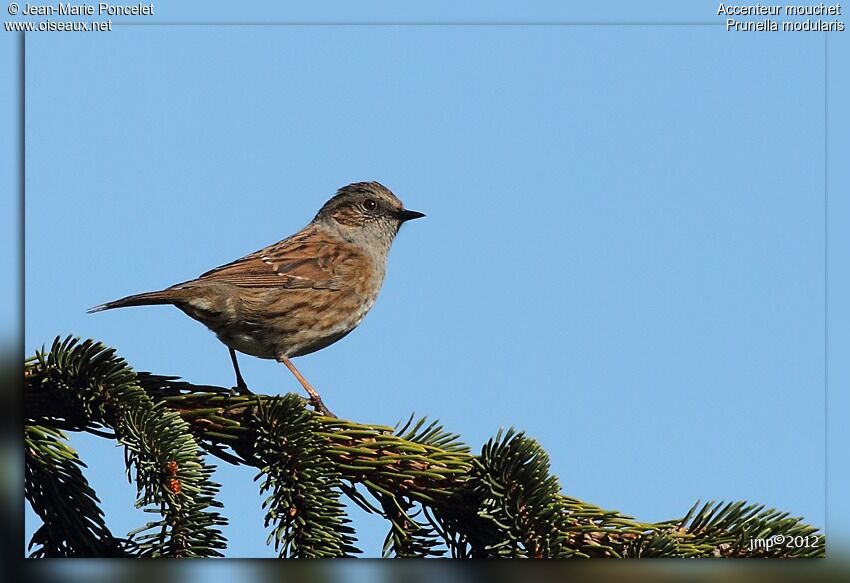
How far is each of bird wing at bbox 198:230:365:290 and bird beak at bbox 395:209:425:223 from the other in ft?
1.65

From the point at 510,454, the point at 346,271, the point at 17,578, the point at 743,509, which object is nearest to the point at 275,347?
the point at 346,271

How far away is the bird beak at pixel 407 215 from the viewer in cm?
730

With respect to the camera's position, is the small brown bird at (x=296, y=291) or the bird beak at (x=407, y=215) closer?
the small brown bird at (x=296, y=291)

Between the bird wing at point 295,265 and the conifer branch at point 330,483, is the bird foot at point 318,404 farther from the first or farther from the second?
the conifer branch at point 330,483

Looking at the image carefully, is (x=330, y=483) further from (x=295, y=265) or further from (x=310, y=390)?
(x=295, y=265)

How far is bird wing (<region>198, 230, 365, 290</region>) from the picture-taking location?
6180mm

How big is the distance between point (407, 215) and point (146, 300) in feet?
8.42

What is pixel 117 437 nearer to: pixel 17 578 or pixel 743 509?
pixel 17 578

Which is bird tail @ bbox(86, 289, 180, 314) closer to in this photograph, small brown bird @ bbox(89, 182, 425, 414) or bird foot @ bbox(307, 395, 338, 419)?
small brown bird @ bbox(89, 182, 425, 414)

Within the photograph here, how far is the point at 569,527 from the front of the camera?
3830mm

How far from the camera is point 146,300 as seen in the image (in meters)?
5.29

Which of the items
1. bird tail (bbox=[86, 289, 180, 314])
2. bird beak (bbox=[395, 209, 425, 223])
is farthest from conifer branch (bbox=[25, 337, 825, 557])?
bird beak (bbox=[395, 209, 425, 223])

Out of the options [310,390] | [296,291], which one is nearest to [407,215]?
[296,291]

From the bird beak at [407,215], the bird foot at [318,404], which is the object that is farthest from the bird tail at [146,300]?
the bird beak at [407,215]
